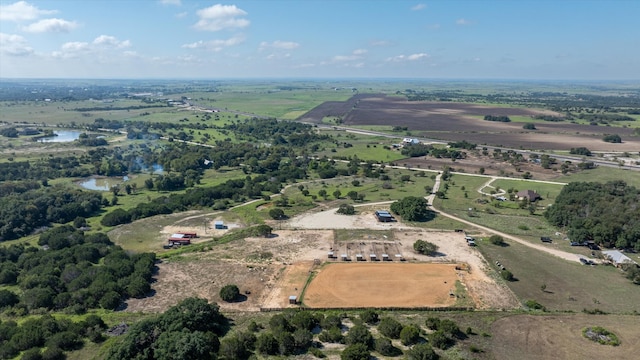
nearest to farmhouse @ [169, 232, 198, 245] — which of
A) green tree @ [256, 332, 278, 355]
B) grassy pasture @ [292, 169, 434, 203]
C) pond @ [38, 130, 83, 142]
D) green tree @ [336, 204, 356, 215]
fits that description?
green tree @ [336, 204, 356, 215]

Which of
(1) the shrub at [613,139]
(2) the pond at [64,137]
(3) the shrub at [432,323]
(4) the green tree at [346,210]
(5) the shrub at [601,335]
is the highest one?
(1) the shrub at [613,139]

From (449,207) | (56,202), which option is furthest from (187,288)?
(449,207)

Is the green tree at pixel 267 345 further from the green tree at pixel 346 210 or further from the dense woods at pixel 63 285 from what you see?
the green tree at pixel 346 210

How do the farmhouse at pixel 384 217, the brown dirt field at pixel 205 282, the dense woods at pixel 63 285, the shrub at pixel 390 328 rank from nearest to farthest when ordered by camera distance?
1. the dense woods at pixel 63 285
2. the shrub at pixel 390 328
3. the brown dirt field at pixel 205 282
4. the farmhouse at pixel 384 217

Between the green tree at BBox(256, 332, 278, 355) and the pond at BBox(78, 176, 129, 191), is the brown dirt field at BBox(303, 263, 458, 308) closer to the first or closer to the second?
the green tree at BBox(256, 332, 278, 355)

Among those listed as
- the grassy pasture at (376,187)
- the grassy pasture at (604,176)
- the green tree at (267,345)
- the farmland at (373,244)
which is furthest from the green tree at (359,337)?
the grassy pasture at (604,176)

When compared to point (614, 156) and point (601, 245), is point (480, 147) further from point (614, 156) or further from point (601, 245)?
point (601, 245)
